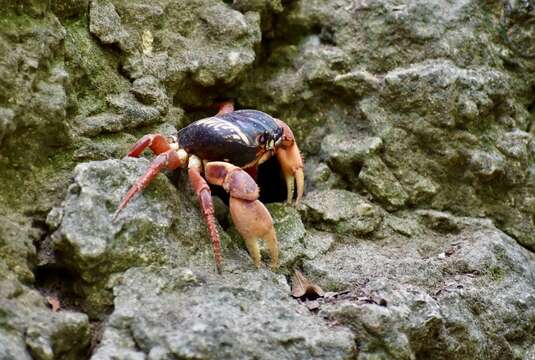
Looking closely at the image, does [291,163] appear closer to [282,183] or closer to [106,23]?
[282,183]

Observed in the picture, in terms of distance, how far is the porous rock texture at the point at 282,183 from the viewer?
9.37ft

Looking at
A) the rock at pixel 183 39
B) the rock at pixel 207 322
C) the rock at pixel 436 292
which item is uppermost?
the rock at pixel 183 39

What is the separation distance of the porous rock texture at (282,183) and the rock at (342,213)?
0.04 feet

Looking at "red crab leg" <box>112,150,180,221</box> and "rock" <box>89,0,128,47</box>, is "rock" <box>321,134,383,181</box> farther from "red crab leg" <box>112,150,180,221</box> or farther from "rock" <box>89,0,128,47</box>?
"rock" <box>89,0,128,47</box>

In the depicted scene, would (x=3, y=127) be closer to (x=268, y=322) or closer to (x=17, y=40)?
(x=17, y=40)

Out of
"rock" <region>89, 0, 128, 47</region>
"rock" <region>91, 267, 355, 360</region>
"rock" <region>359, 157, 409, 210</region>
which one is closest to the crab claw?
"rock" <region>359, 157, 409, 210</region>

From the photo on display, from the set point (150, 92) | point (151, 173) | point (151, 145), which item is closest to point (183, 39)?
point (150, 92)

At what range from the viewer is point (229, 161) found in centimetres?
353

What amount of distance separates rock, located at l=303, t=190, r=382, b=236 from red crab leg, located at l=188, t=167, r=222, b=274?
93cm

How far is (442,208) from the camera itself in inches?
169

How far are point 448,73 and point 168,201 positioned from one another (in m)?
2.16

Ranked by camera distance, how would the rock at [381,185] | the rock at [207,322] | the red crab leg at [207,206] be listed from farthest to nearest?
1. the rock at [381,185]
2. the red crab leg at [207,206]
3. the rock at [207,322]

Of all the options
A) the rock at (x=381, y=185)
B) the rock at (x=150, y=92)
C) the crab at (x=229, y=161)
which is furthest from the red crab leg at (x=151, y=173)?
the rock at (x=381, y=185)

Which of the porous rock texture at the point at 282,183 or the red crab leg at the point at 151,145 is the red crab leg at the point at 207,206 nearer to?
the porous rock texture at the point at 282,183
